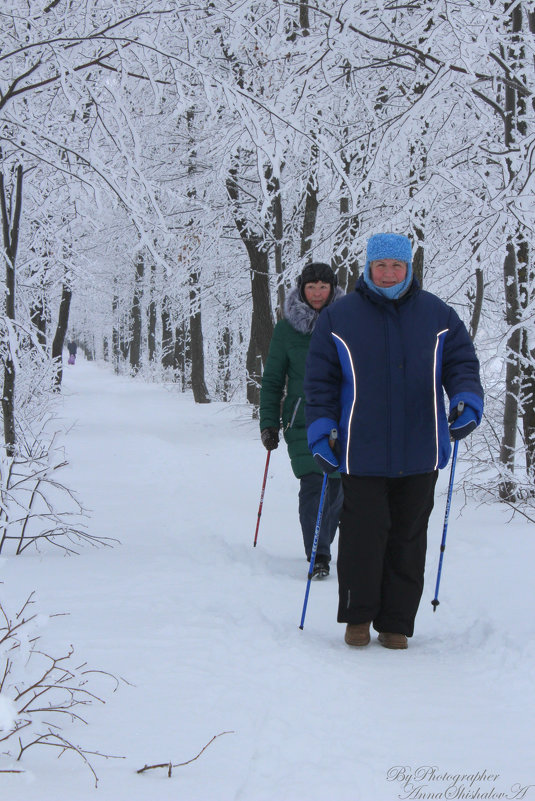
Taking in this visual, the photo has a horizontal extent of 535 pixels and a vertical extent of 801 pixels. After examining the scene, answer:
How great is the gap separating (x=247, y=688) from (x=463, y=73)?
5240 millimetres

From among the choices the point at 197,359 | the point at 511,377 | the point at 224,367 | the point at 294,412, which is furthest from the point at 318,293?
the point at 224,367

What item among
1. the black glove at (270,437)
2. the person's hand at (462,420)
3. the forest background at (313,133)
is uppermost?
the forest background at (313,133)

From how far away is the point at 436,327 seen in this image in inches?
147

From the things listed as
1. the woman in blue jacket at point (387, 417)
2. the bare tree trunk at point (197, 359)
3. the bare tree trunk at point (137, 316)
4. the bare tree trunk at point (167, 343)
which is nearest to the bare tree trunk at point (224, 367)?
the bare tree trunk at point (197, 359)

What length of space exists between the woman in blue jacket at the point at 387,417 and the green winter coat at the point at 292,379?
153 centimetres

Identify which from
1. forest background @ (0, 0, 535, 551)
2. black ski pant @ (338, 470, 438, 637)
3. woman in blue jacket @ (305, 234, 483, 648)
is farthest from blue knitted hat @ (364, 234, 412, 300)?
forest background @ (0, 0, 535, 551)

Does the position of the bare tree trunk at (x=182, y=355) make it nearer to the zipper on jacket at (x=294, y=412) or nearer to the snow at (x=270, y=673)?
the snow at (x=270, y=673)

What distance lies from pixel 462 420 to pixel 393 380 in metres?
0.39

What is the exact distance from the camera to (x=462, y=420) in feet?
11.9

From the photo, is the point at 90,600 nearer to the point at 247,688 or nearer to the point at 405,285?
the point at 247,688

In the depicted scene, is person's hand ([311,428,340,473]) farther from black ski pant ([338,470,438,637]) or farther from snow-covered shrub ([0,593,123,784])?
snow-covered shrub ([0,593,123,784])

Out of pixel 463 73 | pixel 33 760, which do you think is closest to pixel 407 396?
pixel 33 760

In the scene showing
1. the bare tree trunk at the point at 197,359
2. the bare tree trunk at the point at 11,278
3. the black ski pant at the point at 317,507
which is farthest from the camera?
the bare tree trunk at the point at 197,359

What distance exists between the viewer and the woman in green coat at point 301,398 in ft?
17.3
